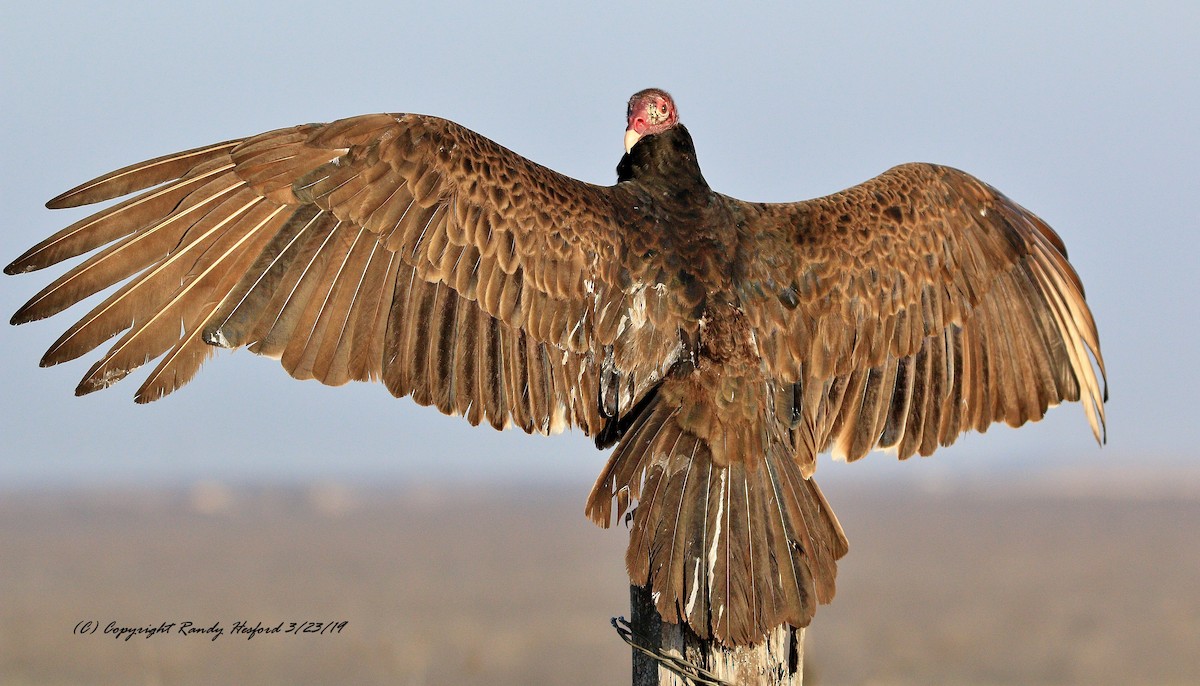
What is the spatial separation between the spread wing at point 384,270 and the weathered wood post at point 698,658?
29.6 inches

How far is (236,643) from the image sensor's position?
35.0ft

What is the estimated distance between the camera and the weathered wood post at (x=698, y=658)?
11.3 feet

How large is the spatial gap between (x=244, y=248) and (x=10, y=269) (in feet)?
2.11

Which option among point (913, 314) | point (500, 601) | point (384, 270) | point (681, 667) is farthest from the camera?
point (500, 601)

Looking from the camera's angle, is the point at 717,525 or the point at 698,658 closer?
the point at 698,658

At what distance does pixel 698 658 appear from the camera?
11.3 ft

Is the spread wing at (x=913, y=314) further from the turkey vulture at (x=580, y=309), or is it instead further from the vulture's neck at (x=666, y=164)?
the vulture's neck at (x=666, y=164)

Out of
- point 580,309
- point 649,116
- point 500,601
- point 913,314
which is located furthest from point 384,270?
point 500,601

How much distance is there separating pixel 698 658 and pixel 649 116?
2.24m

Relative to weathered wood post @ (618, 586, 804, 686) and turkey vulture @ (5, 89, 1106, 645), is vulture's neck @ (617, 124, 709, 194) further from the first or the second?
weathered wood post @ (618, 586, 804, 686)

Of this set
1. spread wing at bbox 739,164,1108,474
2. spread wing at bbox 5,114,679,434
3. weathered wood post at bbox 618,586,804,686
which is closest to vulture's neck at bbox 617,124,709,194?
spread wing at bbox 739,164,1108,474

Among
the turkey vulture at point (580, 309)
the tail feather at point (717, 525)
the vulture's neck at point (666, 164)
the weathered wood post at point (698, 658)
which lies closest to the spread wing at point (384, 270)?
the turkey vulture at point (580, 309)

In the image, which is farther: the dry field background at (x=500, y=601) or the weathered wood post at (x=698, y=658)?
the dry field background at (x=500, y=601)

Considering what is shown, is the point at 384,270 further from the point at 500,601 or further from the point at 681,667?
the point at 500,601
